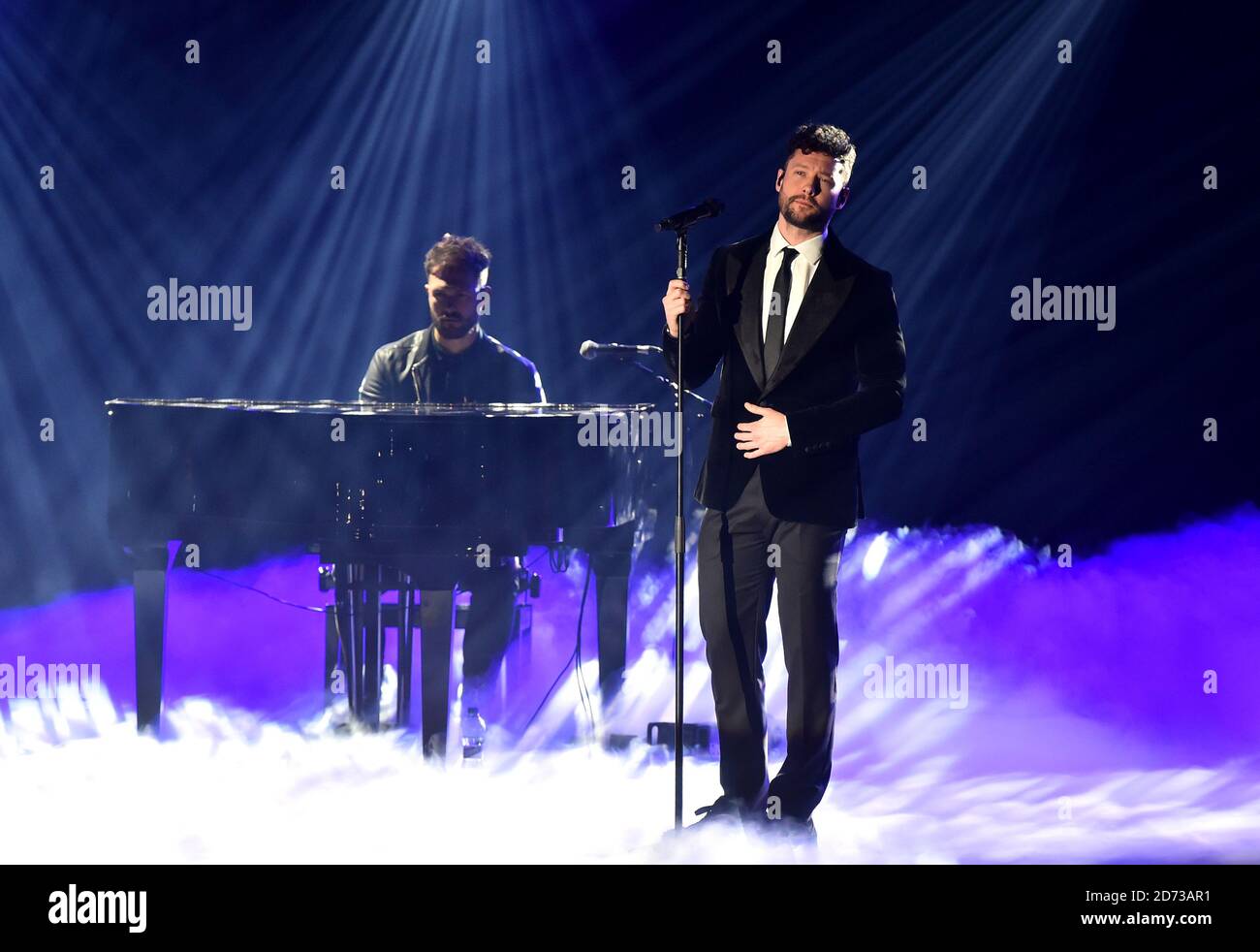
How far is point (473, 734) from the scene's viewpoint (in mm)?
4168

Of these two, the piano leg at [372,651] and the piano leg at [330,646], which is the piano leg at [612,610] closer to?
the piano leg at [372,651]

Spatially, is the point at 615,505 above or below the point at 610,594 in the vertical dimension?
above

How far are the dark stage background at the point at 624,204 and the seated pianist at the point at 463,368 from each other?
627mm

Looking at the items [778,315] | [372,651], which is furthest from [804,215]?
[372,651]

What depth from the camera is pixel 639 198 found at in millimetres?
5090

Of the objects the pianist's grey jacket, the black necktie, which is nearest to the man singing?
the black necktie

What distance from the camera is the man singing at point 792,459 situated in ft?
11.0

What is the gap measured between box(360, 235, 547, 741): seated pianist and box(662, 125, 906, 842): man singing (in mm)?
966

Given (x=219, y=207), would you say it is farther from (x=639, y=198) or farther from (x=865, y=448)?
(x=865, y=448)

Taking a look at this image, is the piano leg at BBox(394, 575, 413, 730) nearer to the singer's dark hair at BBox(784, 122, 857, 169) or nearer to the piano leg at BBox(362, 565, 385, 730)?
the piano leg at BBox(362, 565, 385, 730)

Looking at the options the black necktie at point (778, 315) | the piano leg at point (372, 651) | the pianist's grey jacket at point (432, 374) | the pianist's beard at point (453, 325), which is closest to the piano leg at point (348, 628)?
the piano leg at point (372, 651)

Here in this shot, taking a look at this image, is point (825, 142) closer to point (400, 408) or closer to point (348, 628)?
point (400, 408)
